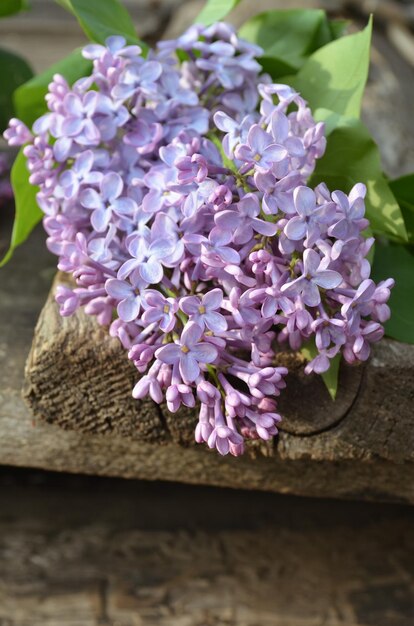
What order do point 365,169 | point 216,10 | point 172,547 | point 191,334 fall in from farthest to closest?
point 172,547 < point 216,10 < point 365,169 < point 191,334

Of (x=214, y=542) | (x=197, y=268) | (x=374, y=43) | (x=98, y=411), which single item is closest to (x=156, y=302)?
(x=197, y=268)

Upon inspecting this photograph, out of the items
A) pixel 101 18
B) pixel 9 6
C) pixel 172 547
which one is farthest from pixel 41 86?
pixel 172 547

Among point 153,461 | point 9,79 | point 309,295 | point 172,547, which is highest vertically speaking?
point 309,295

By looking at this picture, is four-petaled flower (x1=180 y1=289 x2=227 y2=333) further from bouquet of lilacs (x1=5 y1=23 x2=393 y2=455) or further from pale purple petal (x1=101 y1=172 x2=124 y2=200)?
pale purple petal (x1=101 y1=172 x2=124 y2=200)

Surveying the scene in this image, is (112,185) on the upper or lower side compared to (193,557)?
upper

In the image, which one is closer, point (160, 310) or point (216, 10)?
point (160, 310)

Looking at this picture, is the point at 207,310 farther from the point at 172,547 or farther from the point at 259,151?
the point at 172,547

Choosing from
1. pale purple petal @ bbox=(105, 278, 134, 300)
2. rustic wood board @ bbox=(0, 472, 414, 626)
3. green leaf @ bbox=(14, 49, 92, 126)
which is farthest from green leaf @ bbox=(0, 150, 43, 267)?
rustic wood board @ bbox=(0, 472, 414, 626)
